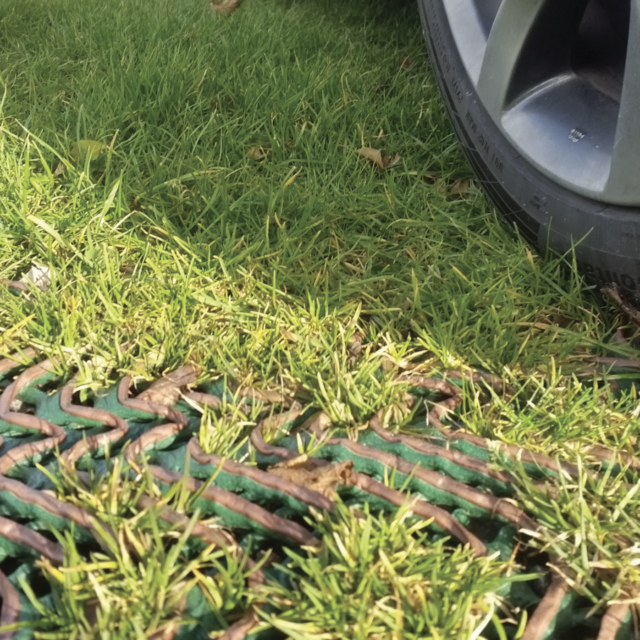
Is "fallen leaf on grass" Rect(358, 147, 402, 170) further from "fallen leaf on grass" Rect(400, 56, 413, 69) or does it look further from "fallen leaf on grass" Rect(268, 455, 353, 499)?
"fallen leaf on grass" Rect(268, 455, 353, 499)

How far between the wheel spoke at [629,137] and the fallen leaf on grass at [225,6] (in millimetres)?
2161

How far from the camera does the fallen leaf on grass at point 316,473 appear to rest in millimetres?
940

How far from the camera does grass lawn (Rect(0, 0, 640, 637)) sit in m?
1.18

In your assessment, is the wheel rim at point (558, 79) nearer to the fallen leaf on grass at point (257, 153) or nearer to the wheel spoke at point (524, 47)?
Answer: the wheel spoke at point (524, 47)

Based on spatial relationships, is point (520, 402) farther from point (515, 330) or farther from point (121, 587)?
point (121, 587)

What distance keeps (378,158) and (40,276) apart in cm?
100

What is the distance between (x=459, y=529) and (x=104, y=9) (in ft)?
8.65

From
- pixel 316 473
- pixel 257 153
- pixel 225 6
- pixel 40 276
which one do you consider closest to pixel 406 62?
pixel 257 153

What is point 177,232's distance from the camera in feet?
4.87

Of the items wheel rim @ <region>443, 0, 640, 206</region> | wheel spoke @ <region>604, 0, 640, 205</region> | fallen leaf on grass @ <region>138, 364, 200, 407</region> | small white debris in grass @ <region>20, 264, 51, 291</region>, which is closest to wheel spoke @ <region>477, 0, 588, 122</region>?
wheel rim @ <region>443, 0, 640, 206</region>

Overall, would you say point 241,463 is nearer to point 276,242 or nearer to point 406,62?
point 276,242

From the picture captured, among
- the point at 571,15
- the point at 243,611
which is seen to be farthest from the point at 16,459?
the point at 571,15

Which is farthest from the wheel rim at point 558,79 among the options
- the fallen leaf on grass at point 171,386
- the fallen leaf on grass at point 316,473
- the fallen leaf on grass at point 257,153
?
the fallen leaf on grass at point 171,386

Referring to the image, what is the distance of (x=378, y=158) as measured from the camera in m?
1.79
